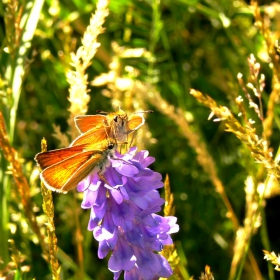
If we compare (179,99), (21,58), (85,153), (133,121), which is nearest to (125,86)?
(21,58)

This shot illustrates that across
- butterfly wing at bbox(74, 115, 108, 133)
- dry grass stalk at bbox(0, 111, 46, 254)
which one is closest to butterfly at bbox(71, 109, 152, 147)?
butterfly wing at bbox(74, 115, 108, 133)

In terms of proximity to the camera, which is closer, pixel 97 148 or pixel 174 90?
pixel 97 148

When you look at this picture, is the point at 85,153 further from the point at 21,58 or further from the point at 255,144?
the point at 21,58

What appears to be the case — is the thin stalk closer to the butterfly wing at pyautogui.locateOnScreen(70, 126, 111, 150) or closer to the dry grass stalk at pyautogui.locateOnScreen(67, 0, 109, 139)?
the dry grass stalk at pyautogui.locateOnScreen(67, 0, 109, 139)

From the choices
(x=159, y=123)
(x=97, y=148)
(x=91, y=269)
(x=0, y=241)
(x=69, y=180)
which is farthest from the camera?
(x=159, y=123)

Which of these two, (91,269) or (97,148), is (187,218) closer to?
(91,269)

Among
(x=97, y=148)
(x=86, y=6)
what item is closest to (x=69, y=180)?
(x=97, y=148)

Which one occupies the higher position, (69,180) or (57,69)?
(69,180)
